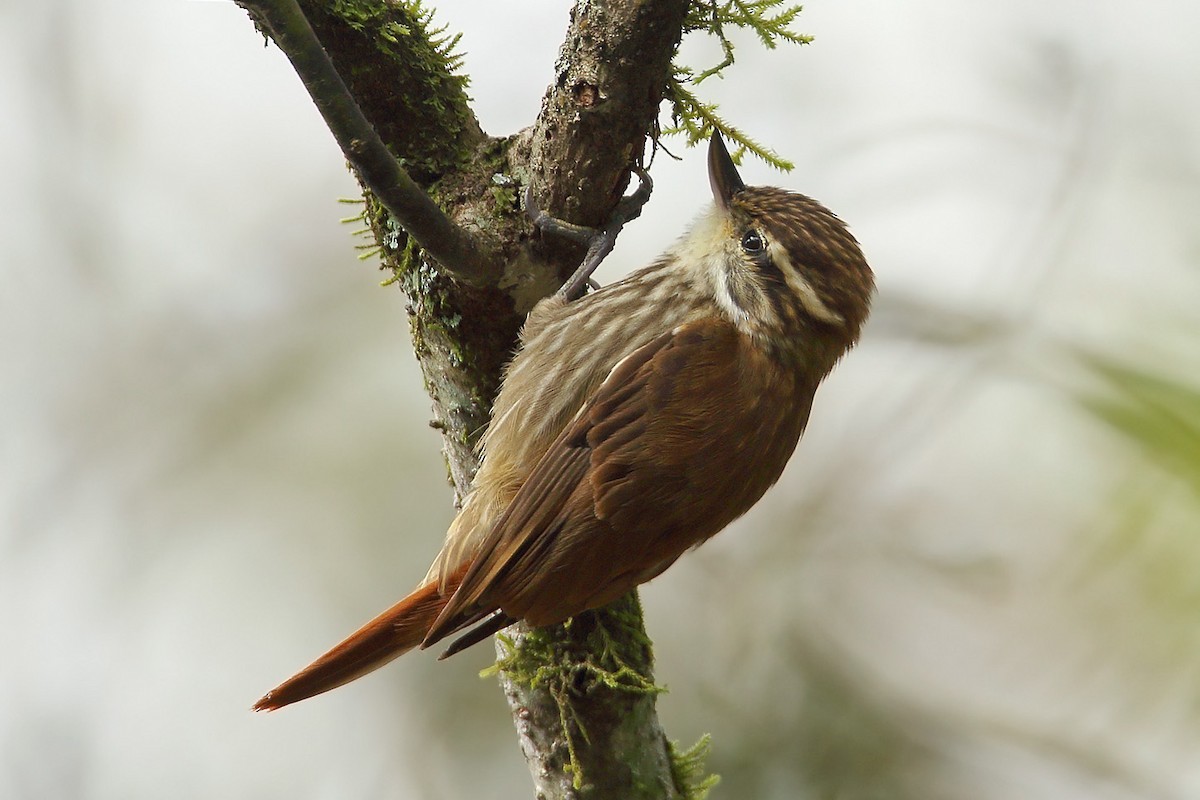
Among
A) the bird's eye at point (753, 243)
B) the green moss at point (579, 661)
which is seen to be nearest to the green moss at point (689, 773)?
the green moss at point (579, 661)

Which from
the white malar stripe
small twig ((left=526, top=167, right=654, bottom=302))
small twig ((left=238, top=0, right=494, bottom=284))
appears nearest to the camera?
small twig ((left=238, top=0, right=494, bottom=284))

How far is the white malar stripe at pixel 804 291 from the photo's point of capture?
80.6 inches

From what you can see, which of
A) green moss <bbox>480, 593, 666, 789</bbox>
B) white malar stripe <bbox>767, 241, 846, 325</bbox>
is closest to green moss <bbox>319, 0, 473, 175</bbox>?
white malar stripe <bbox>767, 241, 846, 325</bbox>

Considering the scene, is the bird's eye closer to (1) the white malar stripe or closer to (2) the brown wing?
(1) the white malar stripe

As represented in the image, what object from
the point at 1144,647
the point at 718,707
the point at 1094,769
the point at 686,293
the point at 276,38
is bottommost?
the point at 1094,769

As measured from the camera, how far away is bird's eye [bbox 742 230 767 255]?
211 cm

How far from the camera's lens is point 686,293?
2154 mm

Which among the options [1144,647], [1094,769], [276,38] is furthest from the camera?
[1094,769]

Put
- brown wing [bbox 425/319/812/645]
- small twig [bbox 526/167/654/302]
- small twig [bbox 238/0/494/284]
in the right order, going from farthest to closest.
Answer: small twig [bbox 526/167/654/302], brown wing [bbox 425/319/812/645], small twig [bbox 238/0/494/284]

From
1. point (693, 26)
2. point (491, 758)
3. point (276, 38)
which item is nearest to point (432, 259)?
point (276, 38)

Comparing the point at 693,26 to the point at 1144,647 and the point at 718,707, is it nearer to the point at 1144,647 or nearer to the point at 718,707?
the point at 1144,647

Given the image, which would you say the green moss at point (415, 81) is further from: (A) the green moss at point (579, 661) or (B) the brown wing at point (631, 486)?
(A) the green moss at point (579, 661)

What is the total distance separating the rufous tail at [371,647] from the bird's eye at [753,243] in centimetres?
85

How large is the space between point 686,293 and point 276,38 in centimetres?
97
